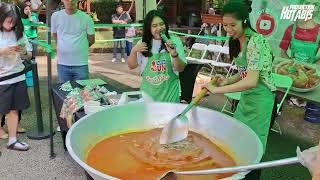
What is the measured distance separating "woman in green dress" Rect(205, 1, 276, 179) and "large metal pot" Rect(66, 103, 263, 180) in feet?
0.59

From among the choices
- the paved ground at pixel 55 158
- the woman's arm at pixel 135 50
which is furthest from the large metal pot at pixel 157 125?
the paved ground at pixel 55 158

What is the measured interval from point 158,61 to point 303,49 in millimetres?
2753

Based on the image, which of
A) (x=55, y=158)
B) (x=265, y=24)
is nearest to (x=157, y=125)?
(x=55, y=158)

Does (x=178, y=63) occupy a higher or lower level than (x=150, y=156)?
higher

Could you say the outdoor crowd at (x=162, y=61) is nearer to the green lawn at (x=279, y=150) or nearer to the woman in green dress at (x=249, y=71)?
the woman in green dress at (x=249, y=71)

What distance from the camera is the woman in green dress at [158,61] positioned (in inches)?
104

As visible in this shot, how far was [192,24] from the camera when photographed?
13.0 metres

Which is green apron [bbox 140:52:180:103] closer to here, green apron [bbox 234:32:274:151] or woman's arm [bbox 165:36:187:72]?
woman's arm [bbox 165:36:187:72]

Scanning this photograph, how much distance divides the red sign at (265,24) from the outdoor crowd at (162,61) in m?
0.35

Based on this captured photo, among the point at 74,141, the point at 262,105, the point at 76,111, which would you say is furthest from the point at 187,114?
the point at 76,111

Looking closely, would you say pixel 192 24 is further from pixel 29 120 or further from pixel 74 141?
pixel 74 141

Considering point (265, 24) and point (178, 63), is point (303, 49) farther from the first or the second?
point (178, 63)

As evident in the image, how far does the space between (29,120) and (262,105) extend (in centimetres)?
345

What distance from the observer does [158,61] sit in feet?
8.77
